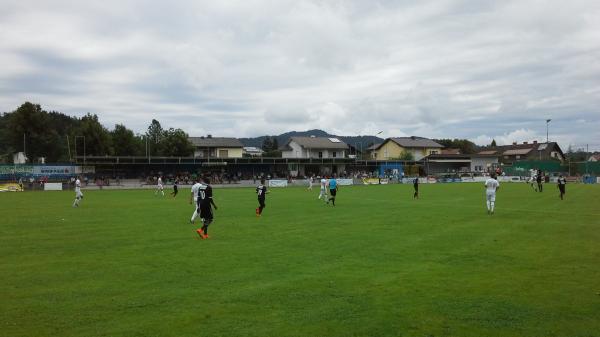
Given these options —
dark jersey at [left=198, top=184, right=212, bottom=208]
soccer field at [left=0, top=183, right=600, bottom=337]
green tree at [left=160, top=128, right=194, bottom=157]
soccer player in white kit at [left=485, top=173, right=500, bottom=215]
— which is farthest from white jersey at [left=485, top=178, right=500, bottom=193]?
green tree at [left=160, top=128, right=194, bottom=157]

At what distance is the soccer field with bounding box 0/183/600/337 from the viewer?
6934 millimetres

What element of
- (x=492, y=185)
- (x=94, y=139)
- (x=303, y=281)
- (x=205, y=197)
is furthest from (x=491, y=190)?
(x=94, y=139)

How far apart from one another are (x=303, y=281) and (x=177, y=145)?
77.6 meters

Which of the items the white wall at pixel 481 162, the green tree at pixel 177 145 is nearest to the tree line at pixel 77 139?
the green tree at pixel 177 145

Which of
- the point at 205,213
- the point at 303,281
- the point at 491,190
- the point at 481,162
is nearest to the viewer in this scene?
the point at 303,281

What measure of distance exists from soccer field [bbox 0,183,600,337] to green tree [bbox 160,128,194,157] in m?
66.5

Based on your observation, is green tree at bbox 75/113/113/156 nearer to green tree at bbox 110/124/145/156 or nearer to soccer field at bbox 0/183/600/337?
green tree at bbox 110/124/145/156

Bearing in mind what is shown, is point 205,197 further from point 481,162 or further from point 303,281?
point 481,162

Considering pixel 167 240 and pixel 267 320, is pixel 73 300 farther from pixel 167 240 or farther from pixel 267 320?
pixel 167 240

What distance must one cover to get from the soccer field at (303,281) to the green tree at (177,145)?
2619 inches

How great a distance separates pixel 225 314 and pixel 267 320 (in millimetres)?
746

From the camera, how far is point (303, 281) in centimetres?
942

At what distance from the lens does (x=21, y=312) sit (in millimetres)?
7516

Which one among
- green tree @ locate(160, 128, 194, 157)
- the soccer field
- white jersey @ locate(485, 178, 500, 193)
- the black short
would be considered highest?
green tree @ locate(160, 128, 194, 157)
